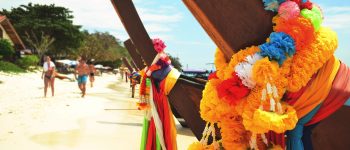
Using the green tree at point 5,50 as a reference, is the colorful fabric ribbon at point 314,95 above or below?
below

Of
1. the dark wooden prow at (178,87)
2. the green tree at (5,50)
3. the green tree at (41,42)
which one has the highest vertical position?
the green tree at (41,42)

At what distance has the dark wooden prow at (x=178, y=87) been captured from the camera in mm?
3326

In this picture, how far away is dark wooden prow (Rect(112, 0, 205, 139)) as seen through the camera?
3326 millimetres

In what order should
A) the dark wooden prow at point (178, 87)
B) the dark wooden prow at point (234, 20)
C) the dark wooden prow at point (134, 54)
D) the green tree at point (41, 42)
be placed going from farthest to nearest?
the green tree at point (41, 42), the dark wooden prow at point (134, 54), the dark wooden prow at point (178, 87), the dark wooden prow at point (234, 20)

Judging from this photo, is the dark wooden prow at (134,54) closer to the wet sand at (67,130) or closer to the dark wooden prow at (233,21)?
the wet sand at (67,130)

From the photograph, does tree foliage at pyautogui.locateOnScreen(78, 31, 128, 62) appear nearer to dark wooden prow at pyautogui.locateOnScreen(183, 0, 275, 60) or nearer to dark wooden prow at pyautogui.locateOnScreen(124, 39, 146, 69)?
dark wooden prow at pyautogui.locateOnScreen(124, 39, 146, 69)

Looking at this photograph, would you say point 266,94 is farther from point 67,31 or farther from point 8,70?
point 67,31

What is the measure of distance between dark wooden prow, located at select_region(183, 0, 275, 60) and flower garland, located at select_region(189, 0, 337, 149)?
0.12 feet

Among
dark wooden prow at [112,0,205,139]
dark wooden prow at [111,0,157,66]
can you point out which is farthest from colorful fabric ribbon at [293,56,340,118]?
dark wooden prow at [111,0,157,66]

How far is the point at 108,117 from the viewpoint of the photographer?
407 inches

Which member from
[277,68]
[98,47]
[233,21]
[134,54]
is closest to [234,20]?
[233,21]

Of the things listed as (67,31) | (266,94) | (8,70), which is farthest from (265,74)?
(67,31)

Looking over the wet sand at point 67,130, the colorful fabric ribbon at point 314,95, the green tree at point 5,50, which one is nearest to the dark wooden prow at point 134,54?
the wet sand at point 67,130

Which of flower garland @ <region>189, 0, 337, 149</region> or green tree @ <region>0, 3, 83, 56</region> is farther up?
green tree @ <region>0, 3, 83, 56</region>
